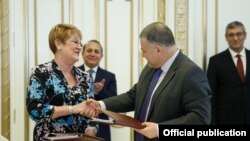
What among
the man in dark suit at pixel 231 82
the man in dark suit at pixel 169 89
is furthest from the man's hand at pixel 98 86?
the man in dark suit at pixel 231 82

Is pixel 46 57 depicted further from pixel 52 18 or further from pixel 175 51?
pixel 175 51

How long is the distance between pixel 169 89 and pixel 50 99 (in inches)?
30.2

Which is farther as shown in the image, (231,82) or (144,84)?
(231,82)

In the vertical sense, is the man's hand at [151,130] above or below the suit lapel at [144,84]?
below

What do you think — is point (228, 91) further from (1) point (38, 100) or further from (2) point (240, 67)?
(1) point (38, 100)

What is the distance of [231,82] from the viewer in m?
4.12

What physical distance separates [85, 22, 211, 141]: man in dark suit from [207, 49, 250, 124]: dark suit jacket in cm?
172

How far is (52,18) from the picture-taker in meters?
4.31

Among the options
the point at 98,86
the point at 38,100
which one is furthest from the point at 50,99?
the point at 98,86

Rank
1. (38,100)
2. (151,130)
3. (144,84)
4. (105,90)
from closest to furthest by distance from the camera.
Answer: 1. (151,130)
2. (38,100)
3. (144,84)
4. (105,90)

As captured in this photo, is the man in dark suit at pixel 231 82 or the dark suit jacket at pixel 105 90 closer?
the dark suit jacket at pixel 105 90

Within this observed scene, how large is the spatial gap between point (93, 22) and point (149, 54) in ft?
6.50

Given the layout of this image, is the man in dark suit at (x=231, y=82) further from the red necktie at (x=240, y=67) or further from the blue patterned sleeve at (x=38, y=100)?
the blue patterned sleeve at (x=38, y=100)

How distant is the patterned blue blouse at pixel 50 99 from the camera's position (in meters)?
2.52
